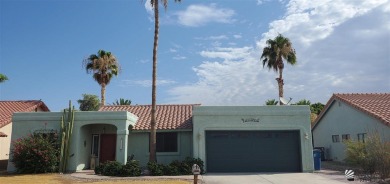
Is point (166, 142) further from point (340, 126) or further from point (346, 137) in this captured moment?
point (340, 126)

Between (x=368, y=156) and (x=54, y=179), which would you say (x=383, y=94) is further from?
(x=54, y=179)

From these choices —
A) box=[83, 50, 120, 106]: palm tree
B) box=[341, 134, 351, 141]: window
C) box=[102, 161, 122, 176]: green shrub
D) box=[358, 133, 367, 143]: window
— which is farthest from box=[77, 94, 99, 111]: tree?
box=[358, 133, 367, 143]: window

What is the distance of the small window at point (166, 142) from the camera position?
2312cm

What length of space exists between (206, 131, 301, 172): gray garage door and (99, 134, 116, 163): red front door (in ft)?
22.0

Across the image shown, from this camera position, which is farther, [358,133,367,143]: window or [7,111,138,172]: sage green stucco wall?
[358,133,367,143]: window

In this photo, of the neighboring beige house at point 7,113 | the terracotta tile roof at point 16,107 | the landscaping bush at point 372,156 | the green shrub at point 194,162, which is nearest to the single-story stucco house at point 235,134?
the green shrub at point 194,162

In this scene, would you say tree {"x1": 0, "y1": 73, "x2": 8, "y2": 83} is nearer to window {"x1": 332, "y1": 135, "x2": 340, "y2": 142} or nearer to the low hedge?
the low hedge

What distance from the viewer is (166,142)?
23.2m

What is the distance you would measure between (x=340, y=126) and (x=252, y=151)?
952 centimetres

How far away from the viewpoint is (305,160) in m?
20.9

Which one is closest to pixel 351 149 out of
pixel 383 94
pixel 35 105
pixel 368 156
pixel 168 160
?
pixel 368 156

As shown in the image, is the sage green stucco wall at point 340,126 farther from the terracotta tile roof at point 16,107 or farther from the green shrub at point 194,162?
the terracotta tile roof at point 16,107

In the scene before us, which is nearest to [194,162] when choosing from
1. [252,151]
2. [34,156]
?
[252,151]

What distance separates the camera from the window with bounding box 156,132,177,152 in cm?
2312
